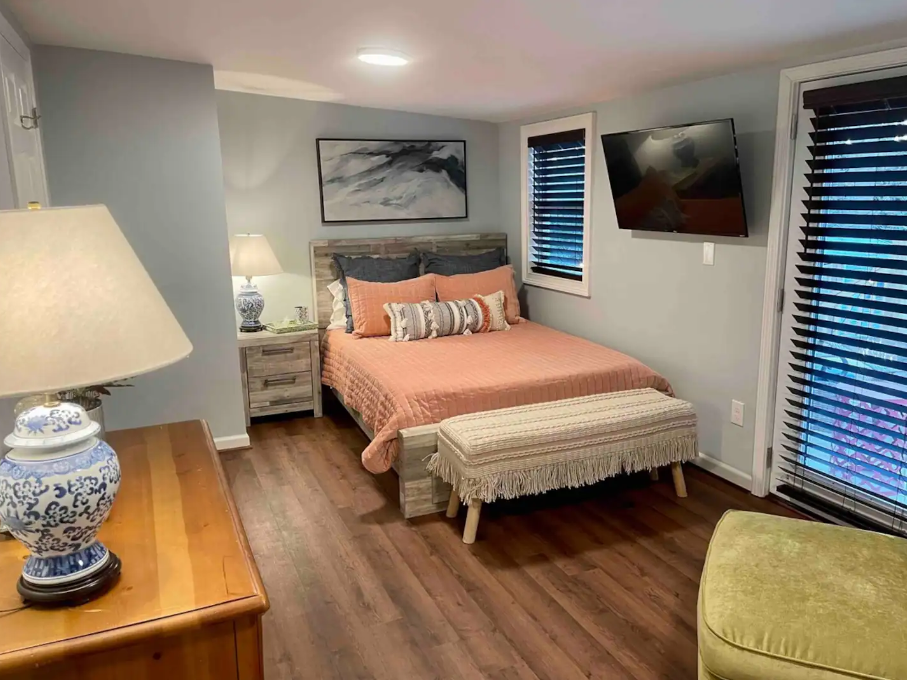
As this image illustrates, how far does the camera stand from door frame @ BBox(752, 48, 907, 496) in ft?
9.00

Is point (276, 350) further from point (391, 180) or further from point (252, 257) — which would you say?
point (391, 180)

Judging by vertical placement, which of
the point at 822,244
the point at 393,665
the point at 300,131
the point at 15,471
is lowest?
the point at 393,665

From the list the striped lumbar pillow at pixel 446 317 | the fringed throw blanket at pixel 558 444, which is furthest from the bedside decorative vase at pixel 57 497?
the striped lumbar pillow at pixel 446 317

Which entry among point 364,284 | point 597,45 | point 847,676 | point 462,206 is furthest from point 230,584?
point 462,206

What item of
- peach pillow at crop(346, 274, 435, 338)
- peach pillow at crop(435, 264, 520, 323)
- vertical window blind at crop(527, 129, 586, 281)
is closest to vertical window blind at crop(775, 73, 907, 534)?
vertical window blind at crop(527, 129, 586, 281)

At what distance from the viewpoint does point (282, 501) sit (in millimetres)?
3369

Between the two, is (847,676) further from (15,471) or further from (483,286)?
(483,286)

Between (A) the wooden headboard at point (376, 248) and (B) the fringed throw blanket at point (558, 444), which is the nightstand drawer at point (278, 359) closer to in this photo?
(A) the wooden headboard at point (376, 248)

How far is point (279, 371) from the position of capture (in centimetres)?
444

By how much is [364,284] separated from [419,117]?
1383 millimetres

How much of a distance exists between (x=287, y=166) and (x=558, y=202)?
1.85 meters

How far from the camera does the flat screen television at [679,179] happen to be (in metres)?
3.05

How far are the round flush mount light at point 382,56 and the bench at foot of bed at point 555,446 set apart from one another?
1.65m

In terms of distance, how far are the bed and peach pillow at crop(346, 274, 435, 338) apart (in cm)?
10
